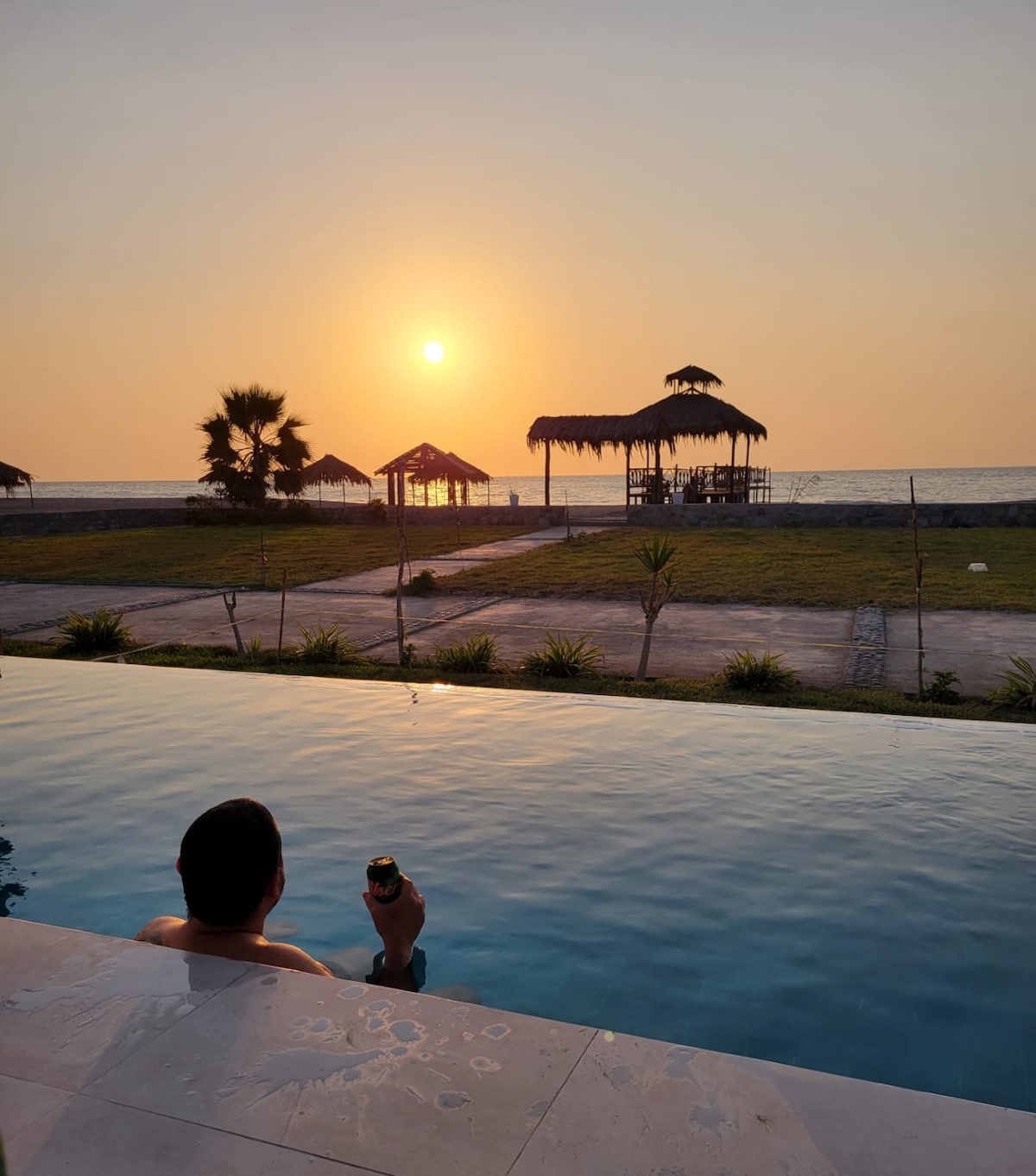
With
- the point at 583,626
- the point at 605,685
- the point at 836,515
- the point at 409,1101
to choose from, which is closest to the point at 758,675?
the point at 605,685

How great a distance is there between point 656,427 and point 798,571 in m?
18.6

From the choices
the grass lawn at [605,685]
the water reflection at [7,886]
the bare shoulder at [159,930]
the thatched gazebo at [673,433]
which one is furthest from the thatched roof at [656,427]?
the bare shoulder at [159,930]

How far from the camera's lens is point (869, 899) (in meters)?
4.11

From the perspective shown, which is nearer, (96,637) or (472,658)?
(472,658)

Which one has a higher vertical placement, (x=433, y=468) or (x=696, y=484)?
(x=433, y=468)

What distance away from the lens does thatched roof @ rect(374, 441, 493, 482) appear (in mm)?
40000

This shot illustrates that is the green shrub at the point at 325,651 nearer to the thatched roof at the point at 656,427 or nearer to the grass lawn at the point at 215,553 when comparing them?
the grass lawn at the point at 215,553

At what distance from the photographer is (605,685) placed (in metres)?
8.37

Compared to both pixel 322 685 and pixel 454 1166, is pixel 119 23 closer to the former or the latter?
pixel 322 685

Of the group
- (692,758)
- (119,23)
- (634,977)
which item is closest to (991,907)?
(634,977)

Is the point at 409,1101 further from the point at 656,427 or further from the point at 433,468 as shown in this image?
the point at 433,468

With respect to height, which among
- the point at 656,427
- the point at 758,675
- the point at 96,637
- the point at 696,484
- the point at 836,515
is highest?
the point at 656,427

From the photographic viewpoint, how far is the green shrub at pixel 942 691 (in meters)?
7.67

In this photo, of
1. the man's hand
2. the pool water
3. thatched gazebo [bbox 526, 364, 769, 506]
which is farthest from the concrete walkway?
thatched gazebo [bbox 526, 364, 769, 506]
